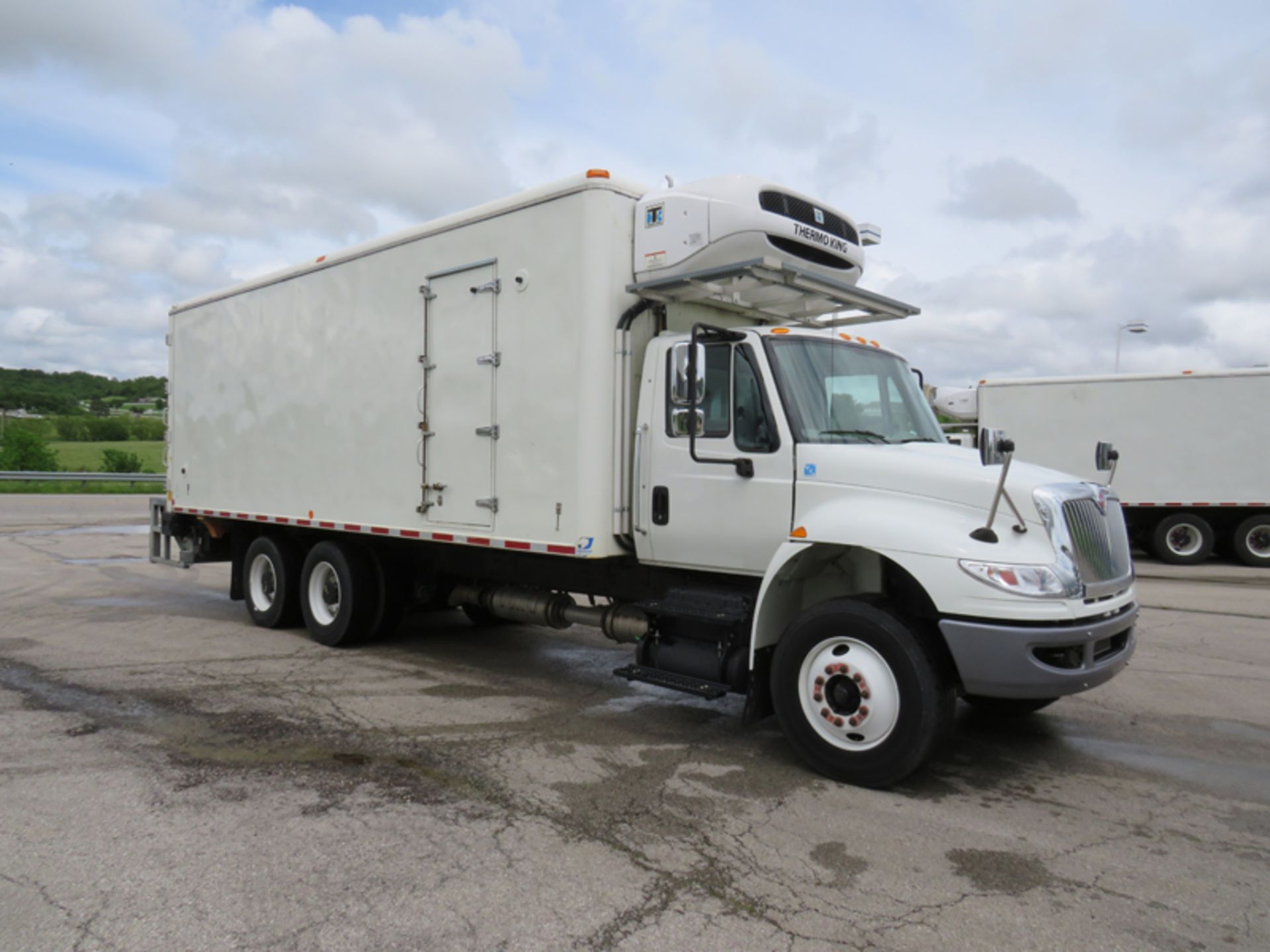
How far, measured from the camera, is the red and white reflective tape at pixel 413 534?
20.6 ft

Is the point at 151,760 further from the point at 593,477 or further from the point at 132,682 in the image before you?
the point at 593,477

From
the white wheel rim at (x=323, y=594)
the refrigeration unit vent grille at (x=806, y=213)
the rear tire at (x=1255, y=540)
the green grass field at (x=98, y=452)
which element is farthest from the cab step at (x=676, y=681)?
the green grass field at (x=98, y=452)

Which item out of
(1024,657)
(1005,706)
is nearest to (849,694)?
(1024,657)

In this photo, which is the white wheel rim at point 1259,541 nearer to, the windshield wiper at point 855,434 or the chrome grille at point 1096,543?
the chrome grille at point 1096,543

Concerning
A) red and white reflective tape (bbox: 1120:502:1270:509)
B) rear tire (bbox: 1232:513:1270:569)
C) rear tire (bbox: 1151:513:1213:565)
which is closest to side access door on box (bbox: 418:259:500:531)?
red and white reflective tape (bbox: 1120:502:1270:509)

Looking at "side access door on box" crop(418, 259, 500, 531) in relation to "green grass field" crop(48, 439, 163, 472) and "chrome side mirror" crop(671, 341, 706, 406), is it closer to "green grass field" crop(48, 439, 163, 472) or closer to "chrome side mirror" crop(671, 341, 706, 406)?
"chrome side mirror" crop(671, 341, 706, 406)

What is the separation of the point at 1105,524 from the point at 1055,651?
0.99m

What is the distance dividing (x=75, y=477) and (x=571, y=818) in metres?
33.9

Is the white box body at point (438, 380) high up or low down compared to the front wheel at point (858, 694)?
up

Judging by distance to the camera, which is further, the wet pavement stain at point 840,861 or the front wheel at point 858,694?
the front wheel at point 858,694

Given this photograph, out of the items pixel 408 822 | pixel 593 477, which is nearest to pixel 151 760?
pixel 408 822

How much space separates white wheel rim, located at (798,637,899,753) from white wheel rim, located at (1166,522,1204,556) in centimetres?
1406

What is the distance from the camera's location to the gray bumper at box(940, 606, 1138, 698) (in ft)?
14.6

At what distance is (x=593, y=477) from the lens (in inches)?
238
